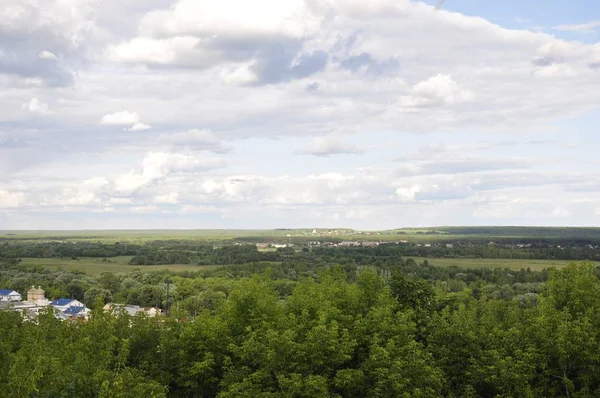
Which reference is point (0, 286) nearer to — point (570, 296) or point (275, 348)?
point (275, 348)

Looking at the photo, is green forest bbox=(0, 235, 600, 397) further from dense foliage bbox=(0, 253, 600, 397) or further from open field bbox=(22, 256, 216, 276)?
open field bbox=(22, 256, 216, 276)

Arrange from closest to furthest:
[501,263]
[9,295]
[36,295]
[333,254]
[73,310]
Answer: [73,310], [9,295], [36,295], [501,263], [333,254]

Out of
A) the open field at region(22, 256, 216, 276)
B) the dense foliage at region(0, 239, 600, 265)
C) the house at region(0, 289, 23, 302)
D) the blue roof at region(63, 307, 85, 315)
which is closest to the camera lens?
the blue roof at region(63, 307, 85, 315)

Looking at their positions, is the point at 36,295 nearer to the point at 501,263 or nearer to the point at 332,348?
the point at 332,348

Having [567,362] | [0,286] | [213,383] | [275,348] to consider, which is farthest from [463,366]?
[0,286]

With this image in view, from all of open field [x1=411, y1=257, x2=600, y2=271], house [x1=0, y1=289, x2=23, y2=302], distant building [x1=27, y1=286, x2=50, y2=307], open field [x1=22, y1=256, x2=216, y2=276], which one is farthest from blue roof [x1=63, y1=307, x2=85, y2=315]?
open field [x1=411, y1=257, x2=600, y2=271]

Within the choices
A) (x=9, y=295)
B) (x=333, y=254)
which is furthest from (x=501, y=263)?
(x=9, y=295)

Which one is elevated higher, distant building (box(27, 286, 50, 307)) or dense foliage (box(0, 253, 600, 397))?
dense foliage (box(0, 253, 600, 397))

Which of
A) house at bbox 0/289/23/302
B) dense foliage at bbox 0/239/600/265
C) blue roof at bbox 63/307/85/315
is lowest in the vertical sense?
blue roof at bbox 63/307/85/315
